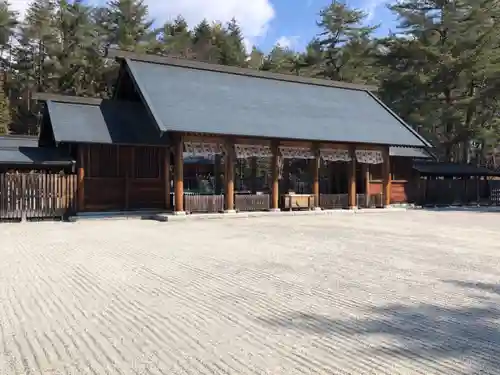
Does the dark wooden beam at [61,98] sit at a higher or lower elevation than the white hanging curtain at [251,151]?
higher

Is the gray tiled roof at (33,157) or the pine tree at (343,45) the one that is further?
the pine tree at (343,45)

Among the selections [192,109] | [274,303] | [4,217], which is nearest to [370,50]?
[192,109]

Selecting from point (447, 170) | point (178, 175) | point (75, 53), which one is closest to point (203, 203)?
point (178, 175)

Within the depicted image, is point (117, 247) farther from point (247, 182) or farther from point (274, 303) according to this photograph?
point (247, 182)

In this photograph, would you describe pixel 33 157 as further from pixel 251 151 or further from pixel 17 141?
pixel 251 151

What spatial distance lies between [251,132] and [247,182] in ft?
30.9

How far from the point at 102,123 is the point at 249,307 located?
13.4m

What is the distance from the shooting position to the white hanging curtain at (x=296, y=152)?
18792mm

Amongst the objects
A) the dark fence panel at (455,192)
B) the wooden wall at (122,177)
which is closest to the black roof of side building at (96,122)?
the wooden wall at (122,177)

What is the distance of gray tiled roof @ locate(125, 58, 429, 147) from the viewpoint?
1711cm

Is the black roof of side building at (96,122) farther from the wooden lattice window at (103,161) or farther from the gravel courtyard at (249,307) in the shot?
the gravel courtyard at (249,307)

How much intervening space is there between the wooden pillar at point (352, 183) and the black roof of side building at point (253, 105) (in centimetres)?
111

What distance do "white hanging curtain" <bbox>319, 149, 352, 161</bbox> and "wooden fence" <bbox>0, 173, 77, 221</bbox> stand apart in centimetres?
960

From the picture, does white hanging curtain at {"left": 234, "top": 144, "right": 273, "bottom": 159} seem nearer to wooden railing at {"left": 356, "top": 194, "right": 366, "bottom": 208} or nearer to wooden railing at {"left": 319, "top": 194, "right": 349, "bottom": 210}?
wooden railing at {"left": 319, "top": 194, "right": 349, "bottom": 210}
